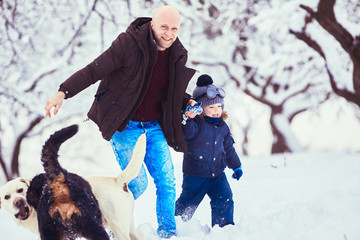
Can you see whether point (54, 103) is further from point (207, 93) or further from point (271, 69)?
point (271, 69)

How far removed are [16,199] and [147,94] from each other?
1212mm

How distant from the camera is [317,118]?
43.8ft

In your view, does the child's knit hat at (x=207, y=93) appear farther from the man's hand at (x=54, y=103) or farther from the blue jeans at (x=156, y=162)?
the man's hand at (x=54, y=103)

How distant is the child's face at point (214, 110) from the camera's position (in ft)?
11.4

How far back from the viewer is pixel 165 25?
9.52ft

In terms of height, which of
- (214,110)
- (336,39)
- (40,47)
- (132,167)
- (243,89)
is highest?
(40,47)

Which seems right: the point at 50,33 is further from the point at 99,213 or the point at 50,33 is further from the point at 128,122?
the point at 99,213

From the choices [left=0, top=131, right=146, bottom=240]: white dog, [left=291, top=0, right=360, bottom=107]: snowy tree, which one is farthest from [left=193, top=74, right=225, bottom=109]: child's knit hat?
[left=291, top=0, right=360, bottom=107]: snowy tree

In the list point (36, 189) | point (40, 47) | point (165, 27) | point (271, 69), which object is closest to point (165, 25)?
point (165, 27)

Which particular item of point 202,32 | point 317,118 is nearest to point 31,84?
point 202,32

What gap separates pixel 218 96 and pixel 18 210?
187 cm

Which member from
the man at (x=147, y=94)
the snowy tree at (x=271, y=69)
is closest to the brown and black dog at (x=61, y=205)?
the man at (x=147, y=94)

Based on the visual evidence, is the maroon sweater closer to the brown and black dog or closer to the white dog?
the white dog

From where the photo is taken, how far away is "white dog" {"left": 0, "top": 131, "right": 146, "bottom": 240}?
8.05 ft
